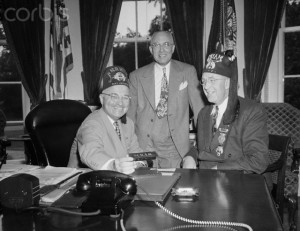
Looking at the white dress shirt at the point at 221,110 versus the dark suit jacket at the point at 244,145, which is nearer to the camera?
the dark suit jacket at the point at 244,145

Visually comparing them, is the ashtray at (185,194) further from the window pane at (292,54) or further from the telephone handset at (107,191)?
the window pane at (292,54)

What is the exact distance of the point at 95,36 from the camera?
5465 millimetres

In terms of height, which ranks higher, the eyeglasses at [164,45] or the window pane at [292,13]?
the window pane at [292,13]

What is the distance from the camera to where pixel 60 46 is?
5188 mm

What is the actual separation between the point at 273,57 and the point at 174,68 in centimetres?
255

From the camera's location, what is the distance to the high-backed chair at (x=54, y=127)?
7.66 ft

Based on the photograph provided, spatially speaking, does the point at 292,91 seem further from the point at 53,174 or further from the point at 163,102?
the point at 53,174

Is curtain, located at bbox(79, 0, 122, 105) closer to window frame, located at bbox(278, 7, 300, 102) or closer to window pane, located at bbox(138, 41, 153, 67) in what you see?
window pane, located at bbox(138, 41, 153, 67)

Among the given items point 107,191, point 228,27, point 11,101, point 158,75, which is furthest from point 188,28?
point 107,191

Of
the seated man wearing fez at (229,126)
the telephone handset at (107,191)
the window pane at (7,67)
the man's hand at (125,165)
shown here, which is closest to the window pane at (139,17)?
the window pane at (7,67)

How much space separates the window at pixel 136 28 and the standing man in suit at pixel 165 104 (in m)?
2.52

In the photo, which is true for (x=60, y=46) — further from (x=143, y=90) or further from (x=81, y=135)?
(x=81, y=135)

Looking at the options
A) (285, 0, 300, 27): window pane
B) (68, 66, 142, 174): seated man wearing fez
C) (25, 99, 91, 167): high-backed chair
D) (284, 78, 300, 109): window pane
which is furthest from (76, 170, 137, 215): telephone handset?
(285, 0, 300, 27): window pane

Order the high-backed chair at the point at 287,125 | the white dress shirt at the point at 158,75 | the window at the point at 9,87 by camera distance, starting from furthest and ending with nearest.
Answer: the window at the point at 9,87 < the high-backed chair at the point at 287,125 < the white dress shirt at the point at 158,75
